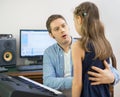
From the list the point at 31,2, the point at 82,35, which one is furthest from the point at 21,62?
the point at 82,35

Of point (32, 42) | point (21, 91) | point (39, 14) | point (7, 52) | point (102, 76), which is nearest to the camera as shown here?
point (21, 91)

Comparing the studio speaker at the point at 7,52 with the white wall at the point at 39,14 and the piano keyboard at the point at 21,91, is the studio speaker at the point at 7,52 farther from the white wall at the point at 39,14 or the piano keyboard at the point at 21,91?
the piano keyboard at the point at 21,91

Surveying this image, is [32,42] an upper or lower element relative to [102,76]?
upper

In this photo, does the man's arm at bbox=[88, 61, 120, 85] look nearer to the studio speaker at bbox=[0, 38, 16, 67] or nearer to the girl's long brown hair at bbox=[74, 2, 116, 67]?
the girl's long brown hair at bbox=[74, 2, 116, 67]

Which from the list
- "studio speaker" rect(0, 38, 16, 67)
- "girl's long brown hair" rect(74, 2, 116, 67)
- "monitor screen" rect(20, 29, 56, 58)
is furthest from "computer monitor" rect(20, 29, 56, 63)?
"girl's long brown hair" rect(74, 2, 116, 67)

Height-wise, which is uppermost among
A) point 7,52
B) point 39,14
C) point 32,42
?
point 39,14

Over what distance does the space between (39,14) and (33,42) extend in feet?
1.47

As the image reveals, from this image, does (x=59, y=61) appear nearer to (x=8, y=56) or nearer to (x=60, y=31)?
(x=60, y=31)

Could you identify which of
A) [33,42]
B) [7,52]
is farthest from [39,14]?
[7,52]

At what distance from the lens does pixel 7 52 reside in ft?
10.8

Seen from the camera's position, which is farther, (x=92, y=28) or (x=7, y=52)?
(x=7, y=52)

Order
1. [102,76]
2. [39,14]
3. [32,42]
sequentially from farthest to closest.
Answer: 1. [39,14]
2. [32,42]
3. [102,76]

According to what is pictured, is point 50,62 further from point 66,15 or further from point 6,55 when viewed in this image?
point 66,15

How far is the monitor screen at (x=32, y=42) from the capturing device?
11.1 ft
